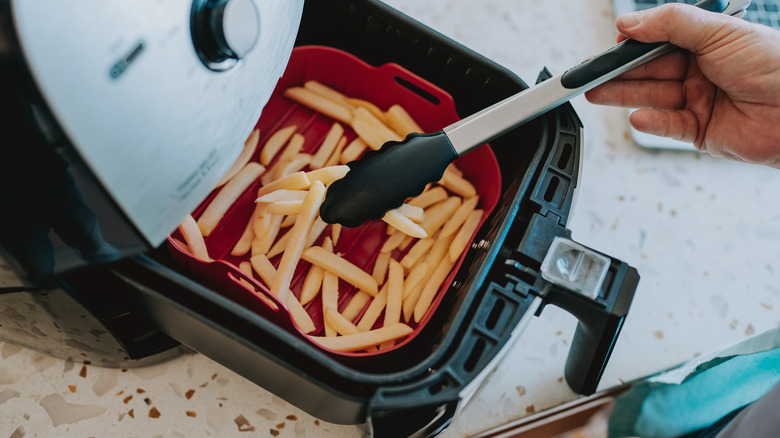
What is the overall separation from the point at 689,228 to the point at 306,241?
0.59 metres

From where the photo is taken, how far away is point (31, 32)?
0.34 m

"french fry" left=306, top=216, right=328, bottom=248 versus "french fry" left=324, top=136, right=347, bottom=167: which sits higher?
"french fry" left=324, top=136, right=347, bottom=167

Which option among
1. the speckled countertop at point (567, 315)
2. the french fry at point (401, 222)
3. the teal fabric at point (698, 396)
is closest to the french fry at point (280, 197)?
the french fry at point (401, 222)

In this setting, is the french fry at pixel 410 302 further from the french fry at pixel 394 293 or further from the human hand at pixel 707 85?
the human hand at pixel 707 85

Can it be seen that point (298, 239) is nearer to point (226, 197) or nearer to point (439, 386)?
point (226, 197)

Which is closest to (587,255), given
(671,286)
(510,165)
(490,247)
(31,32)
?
(490,247)

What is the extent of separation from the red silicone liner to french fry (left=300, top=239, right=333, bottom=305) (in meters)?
0.02

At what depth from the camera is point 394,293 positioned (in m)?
0.66

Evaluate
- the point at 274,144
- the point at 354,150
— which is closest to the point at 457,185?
the point at 354,150

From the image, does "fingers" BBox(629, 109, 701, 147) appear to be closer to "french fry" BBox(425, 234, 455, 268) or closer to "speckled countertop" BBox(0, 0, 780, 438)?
"speckled countertop" BBox(0, 0, 780, 438)

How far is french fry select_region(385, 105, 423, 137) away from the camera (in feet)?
2.48

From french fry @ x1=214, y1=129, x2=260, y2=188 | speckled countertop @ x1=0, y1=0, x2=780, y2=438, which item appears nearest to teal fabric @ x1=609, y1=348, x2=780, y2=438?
speckled countertop @ x1=0, y1=0, x2=780, y2=438

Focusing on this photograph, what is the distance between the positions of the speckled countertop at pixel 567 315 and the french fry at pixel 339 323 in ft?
0.41

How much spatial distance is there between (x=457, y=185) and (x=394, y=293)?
0.17 m
